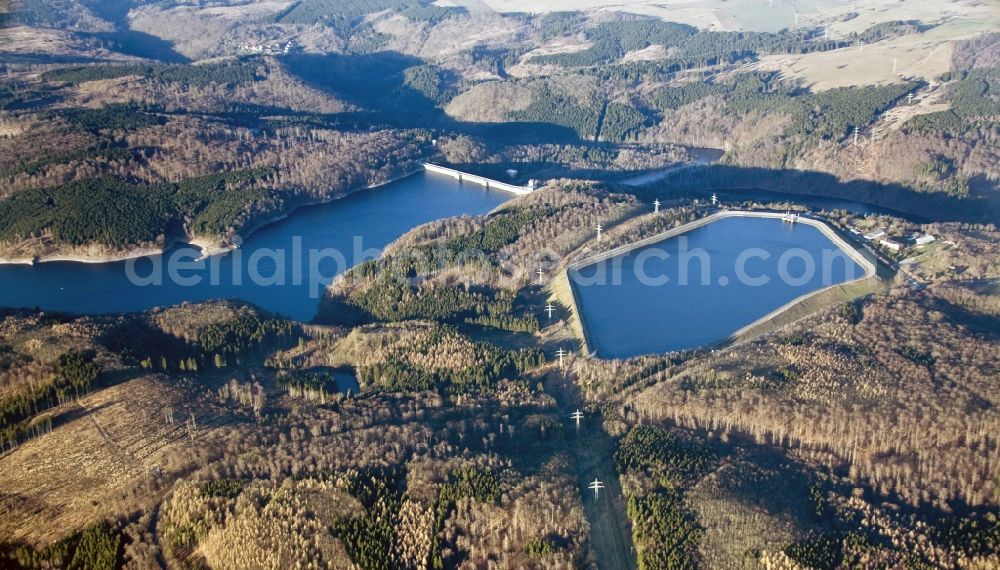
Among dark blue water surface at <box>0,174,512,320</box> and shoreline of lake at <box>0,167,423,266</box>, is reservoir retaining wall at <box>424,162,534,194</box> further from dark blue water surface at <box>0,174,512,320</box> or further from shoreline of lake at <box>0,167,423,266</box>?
shoreline of lake at <box>0,167,423,266</box>

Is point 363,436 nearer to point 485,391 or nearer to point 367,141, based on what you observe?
point 485,391

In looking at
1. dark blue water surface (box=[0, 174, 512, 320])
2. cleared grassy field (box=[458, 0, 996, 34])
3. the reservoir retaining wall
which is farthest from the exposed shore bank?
cleared grassy field (box=[458, 0, 996, 34])

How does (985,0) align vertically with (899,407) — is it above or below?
above

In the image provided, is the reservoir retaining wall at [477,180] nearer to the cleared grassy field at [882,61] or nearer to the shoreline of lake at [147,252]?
the shoreline of lake at [147,252]

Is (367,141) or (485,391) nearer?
(485,391)

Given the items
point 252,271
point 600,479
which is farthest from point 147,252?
point 600,479

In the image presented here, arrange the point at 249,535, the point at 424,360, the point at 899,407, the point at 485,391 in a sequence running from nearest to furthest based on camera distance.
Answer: the point at 249,535 < the point at 899,407 < the point at 485,391 < the point at 424,360

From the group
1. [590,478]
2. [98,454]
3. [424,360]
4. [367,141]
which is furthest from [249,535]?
[367,141]
